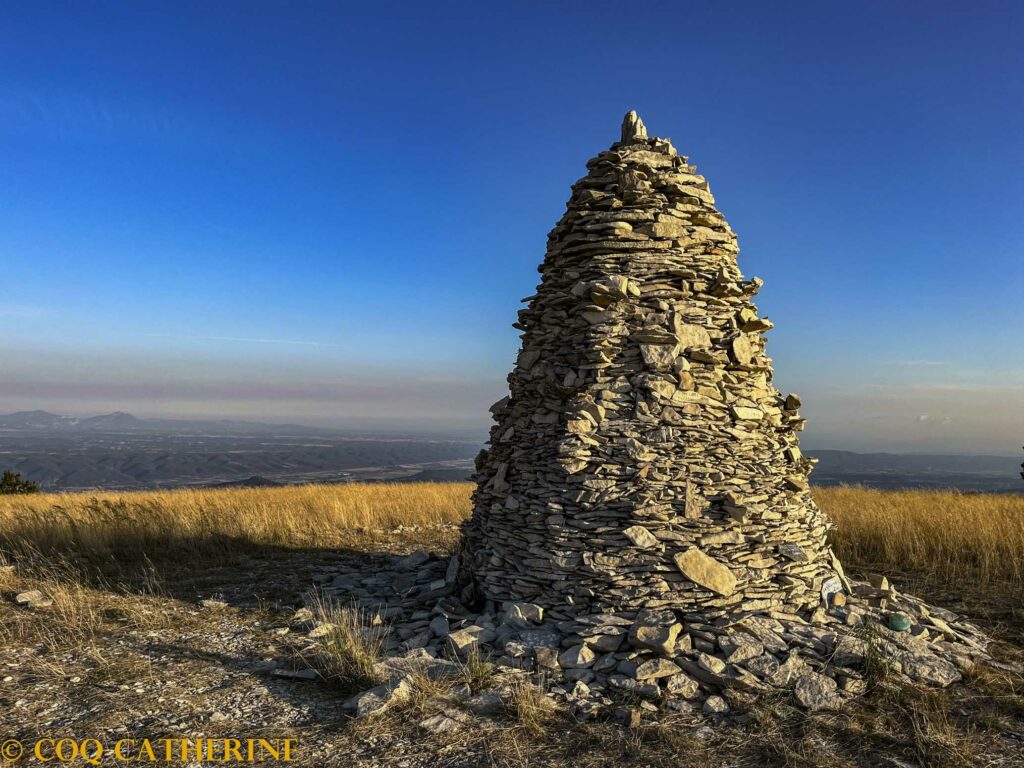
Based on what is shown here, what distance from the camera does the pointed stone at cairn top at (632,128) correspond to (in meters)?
8.34

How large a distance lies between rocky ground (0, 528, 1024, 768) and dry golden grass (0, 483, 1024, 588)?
3.67m

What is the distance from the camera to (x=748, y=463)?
699 centimetres

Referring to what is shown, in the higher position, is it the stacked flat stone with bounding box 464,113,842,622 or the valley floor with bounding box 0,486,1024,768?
the stacked flat stone with bounding box 464,113,842,622

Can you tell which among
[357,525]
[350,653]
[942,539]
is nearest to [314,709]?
[350,653]

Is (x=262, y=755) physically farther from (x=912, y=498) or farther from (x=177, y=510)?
(x=912, y=498)

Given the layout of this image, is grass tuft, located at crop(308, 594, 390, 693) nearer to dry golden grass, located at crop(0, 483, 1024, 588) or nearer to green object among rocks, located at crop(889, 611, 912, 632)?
green object among rocks, located at crop(889, 611, 912, 632)

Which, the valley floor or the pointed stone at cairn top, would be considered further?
the pointed stone at cairn top

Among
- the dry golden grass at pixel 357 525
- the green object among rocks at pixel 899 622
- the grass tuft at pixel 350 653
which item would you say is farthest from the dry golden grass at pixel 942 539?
the grass tuft at pixel 350 653

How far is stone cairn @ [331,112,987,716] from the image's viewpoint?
5.80 metres

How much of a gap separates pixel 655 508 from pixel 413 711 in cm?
311

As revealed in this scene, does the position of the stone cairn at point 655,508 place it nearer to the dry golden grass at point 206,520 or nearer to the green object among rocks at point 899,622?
the green object among rocks at point 899,622

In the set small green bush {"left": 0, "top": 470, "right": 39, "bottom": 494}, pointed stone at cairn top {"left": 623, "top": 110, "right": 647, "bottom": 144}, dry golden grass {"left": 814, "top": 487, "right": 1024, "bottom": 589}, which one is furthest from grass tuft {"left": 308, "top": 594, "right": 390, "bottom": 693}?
small green bush {"left": 0, "top": 470, "right": 39, "bottom": 494}

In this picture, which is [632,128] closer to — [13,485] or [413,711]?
[413,711]

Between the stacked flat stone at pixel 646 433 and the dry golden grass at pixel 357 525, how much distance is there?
4.88 m
